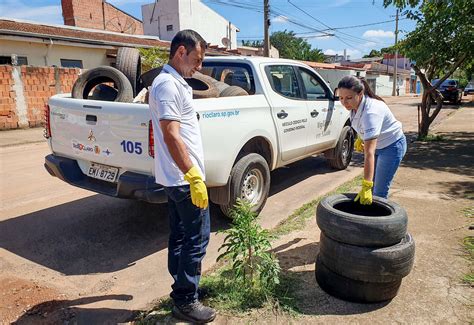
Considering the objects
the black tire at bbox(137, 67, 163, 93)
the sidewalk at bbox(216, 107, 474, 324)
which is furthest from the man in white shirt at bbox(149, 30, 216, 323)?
the black tire at bbox(137, 67, 163, 93)

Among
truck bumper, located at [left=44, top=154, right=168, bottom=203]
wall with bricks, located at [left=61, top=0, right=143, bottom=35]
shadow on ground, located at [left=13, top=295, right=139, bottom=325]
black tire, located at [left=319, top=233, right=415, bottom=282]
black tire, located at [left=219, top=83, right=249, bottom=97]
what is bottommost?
shadow on ground, located at [left=13, top=295, right=139, bottom=325]

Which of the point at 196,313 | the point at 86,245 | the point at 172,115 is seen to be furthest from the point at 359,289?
the point at 86,245

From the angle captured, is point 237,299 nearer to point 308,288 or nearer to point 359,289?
point 308,288

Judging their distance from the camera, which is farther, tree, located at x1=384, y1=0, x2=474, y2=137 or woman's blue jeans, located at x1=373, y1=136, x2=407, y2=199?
tree, located at x1=384, y1=0, x2=474, y2=137

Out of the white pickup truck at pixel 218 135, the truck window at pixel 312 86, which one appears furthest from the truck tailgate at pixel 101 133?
the truck window at pixel 312 86

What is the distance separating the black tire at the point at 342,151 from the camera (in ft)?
22.4

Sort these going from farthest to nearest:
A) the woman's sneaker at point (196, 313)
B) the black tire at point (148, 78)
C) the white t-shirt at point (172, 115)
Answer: the black tire at point (148, 78), the woman's sneaker at point (196, 313), the white t-shirt at point (172, 115)

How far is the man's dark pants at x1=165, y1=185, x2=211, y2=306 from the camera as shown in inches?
98.4

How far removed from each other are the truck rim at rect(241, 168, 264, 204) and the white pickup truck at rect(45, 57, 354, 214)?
0.04ft

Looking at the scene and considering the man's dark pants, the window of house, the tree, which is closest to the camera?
the man's dark pants

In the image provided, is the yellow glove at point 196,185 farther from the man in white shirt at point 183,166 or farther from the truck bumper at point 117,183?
the truck bumper at point 117,183

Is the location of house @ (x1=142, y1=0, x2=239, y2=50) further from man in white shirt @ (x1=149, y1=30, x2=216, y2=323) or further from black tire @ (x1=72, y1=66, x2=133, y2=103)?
man in white shirt @ (x1=149, y1=30, x2=216, y2=323)

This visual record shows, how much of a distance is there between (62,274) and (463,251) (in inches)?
152

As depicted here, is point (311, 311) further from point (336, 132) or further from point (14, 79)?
point (14, 79)
